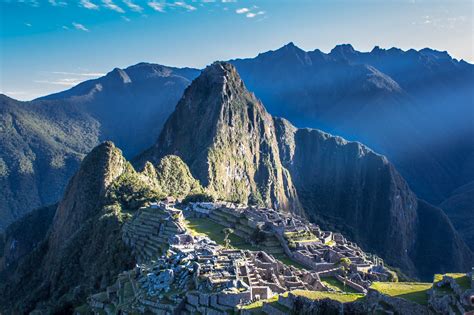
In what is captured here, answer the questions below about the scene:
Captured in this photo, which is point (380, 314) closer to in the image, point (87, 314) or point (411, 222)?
point (87, 314)

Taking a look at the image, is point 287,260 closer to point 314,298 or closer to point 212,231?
point 212,231

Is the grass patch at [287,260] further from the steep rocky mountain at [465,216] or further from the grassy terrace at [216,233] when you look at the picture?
the steep rocky mountain at [465,216]

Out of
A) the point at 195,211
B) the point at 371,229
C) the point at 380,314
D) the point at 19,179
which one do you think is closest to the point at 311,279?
the point at 380,314

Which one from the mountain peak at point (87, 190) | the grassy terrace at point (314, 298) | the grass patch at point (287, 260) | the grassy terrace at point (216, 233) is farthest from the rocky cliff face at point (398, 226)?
the grassy terrace at point (314, 298)

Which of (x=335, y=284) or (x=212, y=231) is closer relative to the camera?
(x=335, y=284)

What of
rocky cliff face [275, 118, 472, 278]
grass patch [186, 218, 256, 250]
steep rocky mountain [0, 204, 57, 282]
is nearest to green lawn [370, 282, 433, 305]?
grass patch [186, 218, 256, 250]

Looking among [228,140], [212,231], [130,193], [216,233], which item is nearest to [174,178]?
[130,193]
